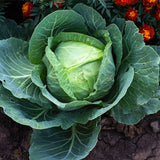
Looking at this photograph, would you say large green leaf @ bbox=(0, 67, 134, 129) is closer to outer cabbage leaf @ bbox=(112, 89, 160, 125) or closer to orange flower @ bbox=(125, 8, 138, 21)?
outer cabbage leaf @ bbox=(112, 89, 160, 125)

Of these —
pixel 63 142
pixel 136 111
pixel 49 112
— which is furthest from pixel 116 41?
pixel 63 142

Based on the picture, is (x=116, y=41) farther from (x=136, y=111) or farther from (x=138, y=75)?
(x=136, y=111)

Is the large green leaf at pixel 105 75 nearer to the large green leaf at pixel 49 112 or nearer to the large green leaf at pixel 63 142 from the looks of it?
the large green leaf at pixel 49 112

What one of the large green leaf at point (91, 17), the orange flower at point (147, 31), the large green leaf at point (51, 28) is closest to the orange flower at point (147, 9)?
the orange flower at point (147, 31)

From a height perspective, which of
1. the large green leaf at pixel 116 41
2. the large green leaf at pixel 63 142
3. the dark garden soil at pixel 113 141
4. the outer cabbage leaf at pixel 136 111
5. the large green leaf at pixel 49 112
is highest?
the large green leaf at pixel 116 41

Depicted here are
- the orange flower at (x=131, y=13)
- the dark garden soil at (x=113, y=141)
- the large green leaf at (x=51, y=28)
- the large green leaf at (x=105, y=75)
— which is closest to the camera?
the large green leaf at (x=105, y=75)

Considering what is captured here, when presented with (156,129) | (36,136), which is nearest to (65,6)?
(36,136)

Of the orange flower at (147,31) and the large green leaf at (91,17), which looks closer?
the large green leaf at (91,17)
